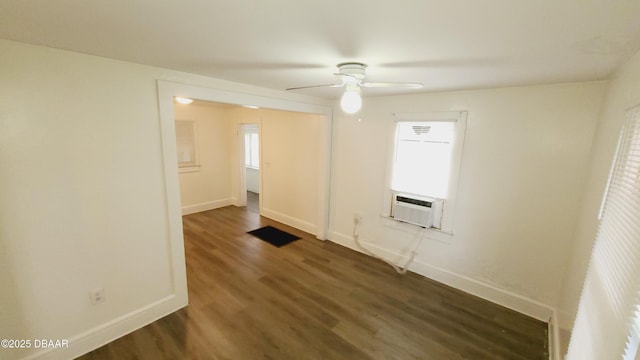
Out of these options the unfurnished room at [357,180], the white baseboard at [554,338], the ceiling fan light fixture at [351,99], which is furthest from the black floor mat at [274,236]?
the white baseboard at [554,338]

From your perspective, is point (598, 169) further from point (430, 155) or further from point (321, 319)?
point (321, 319)

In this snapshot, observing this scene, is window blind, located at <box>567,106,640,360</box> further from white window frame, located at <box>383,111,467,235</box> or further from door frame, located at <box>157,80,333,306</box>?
door frame, located at <box>157,80,333,306</box>

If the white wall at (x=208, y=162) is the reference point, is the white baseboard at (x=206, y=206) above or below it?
below

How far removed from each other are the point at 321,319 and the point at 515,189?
225cm

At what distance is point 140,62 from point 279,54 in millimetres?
1168

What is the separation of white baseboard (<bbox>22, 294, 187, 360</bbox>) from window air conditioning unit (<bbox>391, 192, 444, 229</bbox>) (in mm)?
2582

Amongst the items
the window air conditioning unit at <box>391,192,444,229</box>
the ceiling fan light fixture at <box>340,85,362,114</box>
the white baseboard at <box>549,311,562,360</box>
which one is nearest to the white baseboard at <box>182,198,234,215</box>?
the window air conditioning unit at <box>391,192,444,229</box>

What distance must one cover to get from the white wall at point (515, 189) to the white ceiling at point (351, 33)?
0.41 m

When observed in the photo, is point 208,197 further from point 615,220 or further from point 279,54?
point 615,220

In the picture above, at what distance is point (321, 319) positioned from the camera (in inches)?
93.0

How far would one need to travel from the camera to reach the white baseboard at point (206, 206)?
511 centimetres

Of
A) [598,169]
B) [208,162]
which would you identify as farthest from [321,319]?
[208,162]

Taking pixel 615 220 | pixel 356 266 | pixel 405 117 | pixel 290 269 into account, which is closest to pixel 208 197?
pixel 290 269

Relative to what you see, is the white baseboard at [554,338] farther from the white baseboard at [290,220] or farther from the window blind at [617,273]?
the white baseboard at [290,220]
